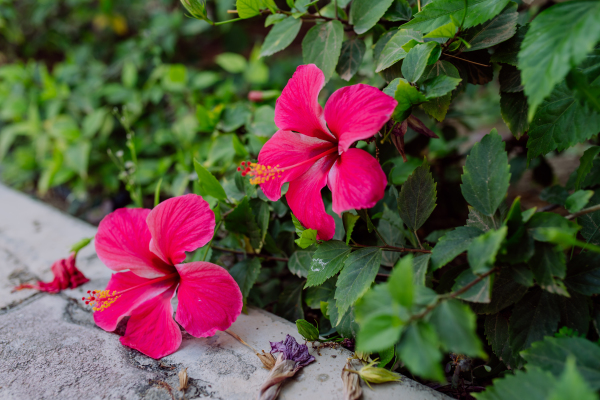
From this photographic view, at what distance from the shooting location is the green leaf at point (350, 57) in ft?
3.43

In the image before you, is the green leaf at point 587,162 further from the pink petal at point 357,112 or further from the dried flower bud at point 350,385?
the dried flower bud at point 350,385

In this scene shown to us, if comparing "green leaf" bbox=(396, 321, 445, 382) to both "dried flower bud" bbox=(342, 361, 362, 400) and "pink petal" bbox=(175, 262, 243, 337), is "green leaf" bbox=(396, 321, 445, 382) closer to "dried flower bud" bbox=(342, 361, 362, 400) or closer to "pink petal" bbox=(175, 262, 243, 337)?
"dried flower bud" bbox=(342, 361, 362, 400)

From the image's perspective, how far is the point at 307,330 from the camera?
2.84 ft

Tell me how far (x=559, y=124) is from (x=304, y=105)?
0.53 metres

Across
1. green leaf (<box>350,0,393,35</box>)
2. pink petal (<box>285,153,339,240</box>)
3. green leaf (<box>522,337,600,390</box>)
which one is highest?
green leaf (<box>350,0,393,35</box>)

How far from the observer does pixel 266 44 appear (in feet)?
3.49

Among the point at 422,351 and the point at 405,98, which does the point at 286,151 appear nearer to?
the point at 405,98

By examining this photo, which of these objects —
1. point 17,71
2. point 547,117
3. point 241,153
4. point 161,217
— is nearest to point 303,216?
point 161,217

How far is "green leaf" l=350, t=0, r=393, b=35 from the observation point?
0.95 meters

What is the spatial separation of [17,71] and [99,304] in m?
2.21

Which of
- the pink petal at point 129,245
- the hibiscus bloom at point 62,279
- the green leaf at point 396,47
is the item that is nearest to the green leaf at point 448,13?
the green leaf at point 396,47

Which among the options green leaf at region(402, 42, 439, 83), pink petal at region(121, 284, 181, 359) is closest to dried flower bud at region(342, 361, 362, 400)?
pink petal at region(121, 284, 181, 359)

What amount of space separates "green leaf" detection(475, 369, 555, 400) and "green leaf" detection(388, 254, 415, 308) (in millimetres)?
254

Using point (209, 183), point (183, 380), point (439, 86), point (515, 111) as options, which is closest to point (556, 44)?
point (439, 86)
